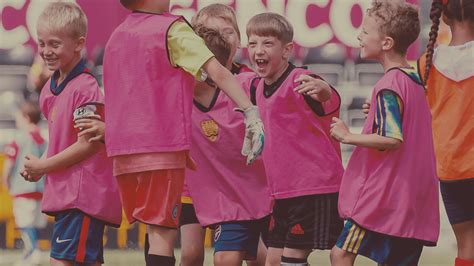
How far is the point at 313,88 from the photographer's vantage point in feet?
18.4

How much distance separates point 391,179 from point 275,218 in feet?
2.95

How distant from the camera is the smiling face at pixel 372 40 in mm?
5461

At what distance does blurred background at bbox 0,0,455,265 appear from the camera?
886cm

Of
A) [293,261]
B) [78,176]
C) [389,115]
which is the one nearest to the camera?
[389,115]

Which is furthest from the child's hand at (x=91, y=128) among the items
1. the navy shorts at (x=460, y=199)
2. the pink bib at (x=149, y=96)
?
the navy shorts at (x=460, y=199)

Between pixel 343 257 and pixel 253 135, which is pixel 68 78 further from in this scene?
pixel 343 257

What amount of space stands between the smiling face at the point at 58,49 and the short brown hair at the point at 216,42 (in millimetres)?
710

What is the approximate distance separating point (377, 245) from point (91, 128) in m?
1.33

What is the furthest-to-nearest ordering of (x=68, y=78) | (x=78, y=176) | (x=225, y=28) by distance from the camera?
(x=225, y=28), (x=68, y=78), (x=78, y=176)

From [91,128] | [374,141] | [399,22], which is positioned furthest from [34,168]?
[399,22]

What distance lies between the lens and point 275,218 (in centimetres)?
598

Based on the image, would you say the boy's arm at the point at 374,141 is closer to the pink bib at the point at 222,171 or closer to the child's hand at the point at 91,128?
the pink bib at the point at 222,171

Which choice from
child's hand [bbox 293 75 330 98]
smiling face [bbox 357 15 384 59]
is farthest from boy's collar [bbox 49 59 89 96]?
smiling face [bbox 357 15 384 59]

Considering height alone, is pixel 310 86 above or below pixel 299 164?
above
